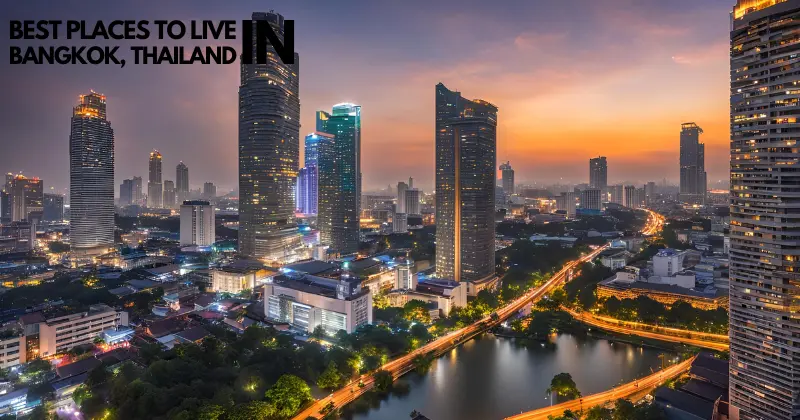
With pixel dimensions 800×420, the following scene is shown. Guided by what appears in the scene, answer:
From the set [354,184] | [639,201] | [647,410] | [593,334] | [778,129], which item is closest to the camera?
[778,129]

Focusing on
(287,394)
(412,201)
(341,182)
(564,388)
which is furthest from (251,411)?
(412,201)

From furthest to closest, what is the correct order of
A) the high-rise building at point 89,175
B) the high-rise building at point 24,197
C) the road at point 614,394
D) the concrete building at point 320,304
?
the high-rise building at point 24,197 → the high-rise building at point 89,175 → the concrete building at point 320,304 → the road at point 614,394

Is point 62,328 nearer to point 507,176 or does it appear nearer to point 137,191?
point 137,191

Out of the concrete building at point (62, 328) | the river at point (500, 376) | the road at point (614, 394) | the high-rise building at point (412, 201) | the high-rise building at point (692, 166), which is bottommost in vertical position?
the river at point (500, 376)

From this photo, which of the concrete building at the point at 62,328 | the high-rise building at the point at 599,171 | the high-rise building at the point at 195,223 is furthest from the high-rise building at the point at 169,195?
the high-rise building at the point at 599,171

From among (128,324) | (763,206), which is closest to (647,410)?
(763,206)

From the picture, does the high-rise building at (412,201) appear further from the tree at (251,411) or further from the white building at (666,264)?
the tree at (251,411)

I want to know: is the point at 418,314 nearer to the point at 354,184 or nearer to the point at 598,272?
the point at 598,272
